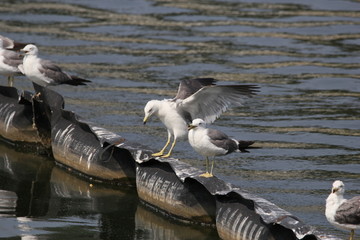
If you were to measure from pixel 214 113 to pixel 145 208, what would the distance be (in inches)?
53.6

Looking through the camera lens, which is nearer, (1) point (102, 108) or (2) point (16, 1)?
(1) point (102, 108)

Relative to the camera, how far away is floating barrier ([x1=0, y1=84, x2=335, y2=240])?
7.92m

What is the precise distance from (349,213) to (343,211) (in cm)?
8

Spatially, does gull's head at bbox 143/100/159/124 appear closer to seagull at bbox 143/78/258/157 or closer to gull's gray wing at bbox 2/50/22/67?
seagull at bbox 143/78/258/157

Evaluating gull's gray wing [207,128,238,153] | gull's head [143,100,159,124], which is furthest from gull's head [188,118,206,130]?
gull's head [143,100,159,124]

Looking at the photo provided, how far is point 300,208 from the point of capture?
30.4 feet

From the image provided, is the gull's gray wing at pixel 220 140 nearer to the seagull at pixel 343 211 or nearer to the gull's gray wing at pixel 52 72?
the seagull at pixel 343 211

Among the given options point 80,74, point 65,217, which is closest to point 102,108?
point 80,74

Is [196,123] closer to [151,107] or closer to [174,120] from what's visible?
[174,120]

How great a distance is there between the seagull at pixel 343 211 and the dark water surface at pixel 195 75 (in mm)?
826

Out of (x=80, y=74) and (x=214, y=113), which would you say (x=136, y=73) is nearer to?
(x=80, y=74)

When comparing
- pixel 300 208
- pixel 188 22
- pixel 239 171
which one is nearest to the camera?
pixel 300 208

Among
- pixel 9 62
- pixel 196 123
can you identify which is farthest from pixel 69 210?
pixel 9 62

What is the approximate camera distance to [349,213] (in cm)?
757
